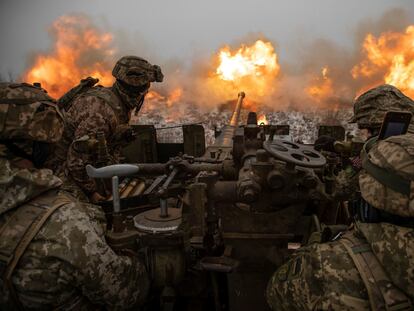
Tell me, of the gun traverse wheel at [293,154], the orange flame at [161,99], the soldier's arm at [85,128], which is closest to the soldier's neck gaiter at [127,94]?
the soldier's arm at [85,128]

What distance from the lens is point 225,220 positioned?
3000 millimetres

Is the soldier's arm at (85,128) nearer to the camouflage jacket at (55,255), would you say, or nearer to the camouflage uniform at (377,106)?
the camouflage jacket at (55,255)

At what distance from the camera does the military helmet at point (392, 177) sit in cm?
172

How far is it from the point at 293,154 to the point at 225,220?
2.80ft

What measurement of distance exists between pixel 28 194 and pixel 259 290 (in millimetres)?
2153

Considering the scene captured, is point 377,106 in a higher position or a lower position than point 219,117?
higher

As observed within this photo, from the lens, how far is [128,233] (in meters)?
2.38

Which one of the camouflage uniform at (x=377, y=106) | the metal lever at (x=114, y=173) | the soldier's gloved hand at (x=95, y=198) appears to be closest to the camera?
the metal lever at (x=114, y=173)

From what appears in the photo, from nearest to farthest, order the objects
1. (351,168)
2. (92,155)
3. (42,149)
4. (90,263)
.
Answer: (90,263) → (42,149) → (351,168) → (92,155)

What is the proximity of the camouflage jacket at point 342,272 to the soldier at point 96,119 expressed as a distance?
2747 mm

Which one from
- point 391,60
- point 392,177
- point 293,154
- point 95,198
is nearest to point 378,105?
point 293,154

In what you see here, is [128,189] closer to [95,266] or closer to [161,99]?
[95,266]

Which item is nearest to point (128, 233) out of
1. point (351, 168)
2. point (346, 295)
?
point (346, 295)

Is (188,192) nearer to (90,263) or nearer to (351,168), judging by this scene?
(90,263)
